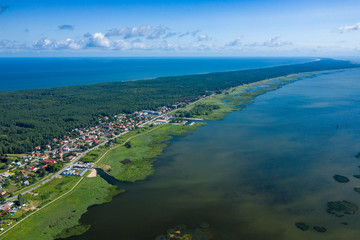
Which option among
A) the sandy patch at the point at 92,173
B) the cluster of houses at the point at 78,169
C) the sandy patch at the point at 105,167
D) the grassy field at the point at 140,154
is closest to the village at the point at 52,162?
the cluster of houses at the point at 78,169

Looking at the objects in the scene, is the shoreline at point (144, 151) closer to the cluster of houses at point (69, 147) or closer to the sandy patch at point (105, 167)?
the sandy patch at point (105, 167)

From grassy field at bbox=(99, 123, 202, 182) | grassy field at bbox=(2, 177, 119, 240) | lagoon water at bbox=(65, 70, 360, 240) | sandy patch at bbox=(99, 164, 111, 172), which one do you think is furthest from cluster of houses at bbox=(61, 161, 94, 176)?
lagoon water at bbox=(65, 70, 360, 240)

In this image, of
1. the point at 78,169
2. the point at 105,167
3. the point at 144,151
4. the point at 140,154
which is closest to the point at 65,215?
the point at 78,169

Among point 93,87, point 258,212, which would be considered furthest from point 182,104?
point 258,212

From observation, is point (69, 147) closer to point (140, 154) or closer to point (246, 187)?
point (140, 154)

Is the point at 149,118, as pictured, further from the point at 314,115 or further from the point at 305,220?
the point at 305,220

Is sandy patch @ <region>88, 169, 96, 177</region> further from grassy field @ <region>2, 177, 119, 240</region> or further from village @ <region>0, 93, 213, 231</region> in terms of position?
grassy field @ <region>2, 177, 119, 240</region>

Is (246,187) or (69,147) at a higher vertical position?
(69,147)
